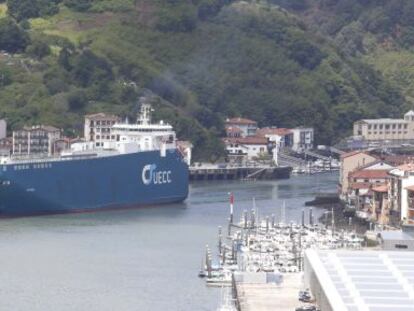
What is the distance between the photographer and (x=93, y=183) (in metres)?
55.2

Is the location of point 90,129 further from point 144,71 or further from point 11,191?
point 11,191

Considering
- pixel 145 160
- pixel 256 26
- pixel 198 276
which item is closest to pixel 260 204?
pixel 145 160

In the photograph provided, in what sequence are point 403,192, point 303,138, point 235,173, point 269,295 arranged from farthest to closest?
point 303,138 < point 235,173 < point 403,192 < point 269,295

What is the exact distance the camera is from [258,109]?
8106cm

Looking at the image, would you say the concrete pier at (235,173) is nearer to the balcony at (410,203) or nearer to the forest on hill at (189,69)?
the forest on hill at (189,69)

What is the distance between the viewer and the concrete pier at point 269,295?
30688mm

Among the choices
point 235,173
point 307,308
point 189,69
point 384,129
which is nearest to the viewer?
point 307,308

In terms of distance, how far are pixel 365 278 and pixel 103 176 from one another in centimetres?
2537

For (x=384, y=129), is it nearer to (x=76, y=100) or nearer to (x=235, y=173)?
(x=235, y=173)

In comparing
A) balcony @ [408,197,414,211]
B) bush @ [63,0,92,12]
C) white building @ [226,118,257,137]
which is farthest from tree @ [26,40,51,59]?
balcony @ [408,197,414,211]

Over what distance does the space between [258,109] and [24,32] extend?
32.6 ft

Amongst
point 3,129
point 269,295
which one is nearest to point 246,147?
point 3,129

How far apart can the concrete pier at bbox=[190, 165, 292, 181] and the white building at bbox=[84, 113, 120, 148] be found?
119 inches

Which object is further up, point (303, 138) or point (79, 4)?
point (79, 4)
